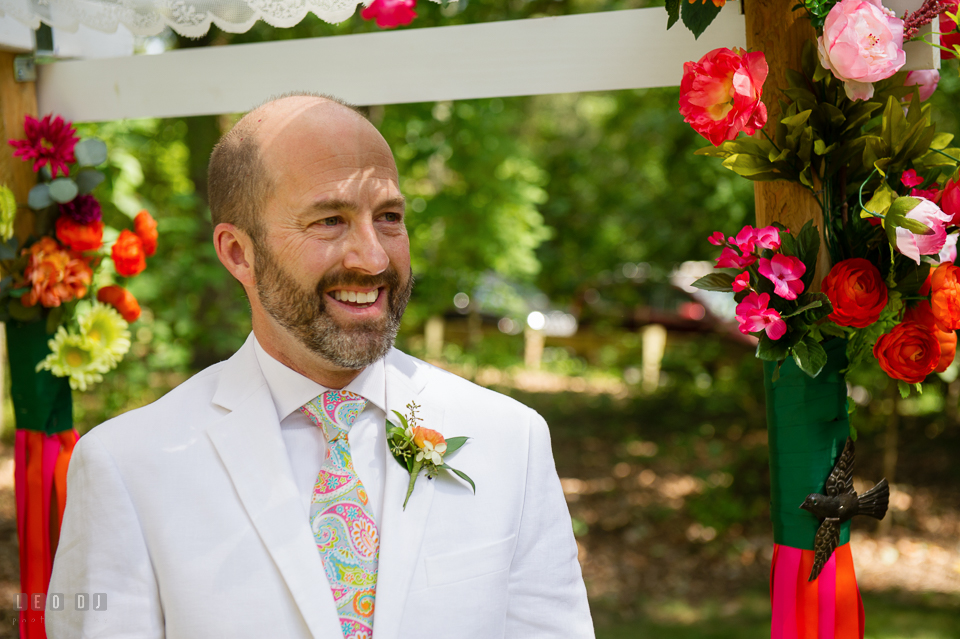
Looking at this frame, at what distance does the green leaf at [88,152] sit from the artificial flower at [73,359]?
1.79 ft

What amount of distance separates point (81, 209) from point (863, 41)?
89.9 inches

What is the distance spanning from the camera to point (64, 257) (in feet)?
8.20

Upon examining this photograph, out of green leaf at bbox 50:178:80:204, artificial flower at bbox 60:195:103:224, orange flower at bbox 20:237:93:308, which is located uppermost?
green leaf at bbox 50:178:80:204

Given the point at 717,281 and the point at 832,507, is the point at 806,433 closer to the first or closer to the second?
the point at 832,507

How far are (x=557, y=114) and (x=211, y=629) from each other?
15955 millimetres

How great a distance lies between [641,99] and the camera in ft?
21.8

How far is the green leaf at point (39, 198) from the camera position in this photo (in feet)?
8.14

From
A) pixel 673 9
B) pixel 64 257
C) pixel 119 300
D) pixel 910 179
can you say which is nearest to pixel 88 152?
pixel 64 257

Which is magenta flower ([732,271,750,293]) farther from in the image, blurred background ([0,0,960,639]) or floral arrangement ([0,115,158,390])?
blurred background ([0,0,960,639])

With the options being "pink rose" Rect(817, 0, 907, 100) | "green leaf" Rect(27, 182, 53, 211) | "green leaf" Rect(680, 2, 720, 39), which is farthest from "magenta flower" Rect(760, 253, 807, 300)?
"green leaf" Rect(27, 182, 53, 211)

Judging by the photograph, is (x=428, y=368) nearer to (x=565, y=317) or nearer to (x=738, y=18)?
(x=738, y=18)

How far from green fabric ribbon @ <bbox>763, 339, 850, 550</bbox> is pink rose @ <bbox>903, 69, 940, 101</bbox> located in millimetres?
664

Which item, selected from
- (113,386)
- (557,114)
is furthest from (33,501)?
(557,114)

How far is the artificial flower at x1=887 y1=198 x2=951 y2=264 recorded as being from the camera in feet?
5.02
